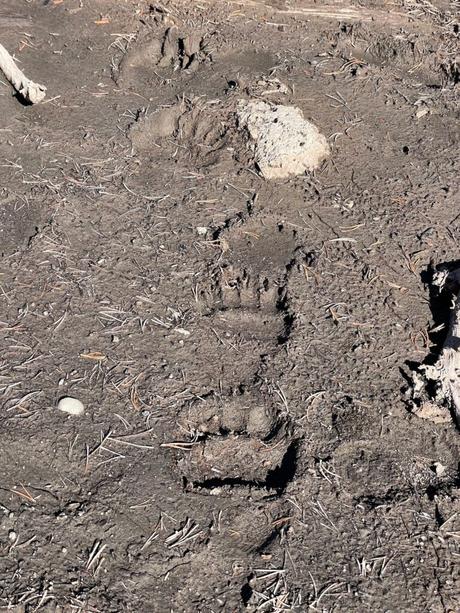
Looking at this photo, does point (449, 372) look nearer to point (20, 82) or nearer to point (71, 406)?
point (71, 406)

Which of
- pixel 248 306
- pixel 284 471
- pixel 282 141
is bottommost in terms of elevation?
pixel 284 471

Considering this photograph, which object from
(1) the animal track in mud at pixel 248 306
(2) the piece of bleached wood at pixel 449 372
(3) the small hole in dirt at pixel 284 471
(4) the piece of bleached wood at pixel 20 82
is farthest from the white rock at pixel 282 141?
(3) the small hole in dirt at pixel 284 471

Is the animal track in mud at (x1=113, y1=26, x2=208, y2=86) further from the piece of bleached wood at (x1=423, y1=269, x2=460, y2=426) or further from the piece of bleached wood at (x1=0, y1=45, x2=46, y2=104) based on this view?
the piece of bleached wood at (x1=423, y1=269, x2=460, y2=426)

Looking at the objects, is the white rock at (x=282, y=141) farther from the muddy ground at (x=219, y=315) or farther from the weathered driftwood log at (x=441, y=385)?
the weathered driftwood log at (x=441, y=385)

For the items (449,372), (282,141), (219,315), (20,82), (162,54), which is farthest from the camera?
(162,54)

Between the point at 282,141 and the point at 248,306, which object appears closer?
the point at 248,306

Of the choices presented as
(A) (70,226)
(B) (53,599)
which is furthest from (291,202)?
(B) (53,599)

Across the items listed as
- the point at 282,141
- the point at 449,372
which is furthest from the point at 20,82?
the point at 449,372
